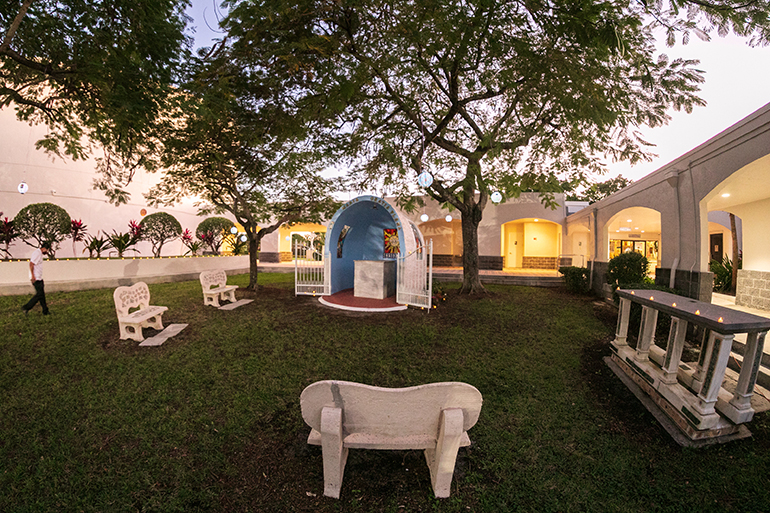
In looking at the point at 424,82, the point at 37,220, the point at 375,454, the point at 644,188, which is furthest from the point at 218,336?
the point at 644,188

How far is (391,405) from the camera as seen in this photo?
7.49 feet

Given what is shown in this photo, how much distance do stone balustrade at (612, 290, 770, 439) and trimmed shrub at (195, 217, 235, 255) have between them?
711 inches

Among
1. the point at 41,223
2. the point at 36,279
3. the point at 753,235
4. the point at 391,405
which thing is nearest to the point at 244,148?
the point at 36,279

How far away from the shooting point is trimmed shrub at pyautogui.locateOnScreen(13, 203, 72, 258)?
30.5ft

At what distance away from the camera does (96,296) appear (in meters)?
8.24

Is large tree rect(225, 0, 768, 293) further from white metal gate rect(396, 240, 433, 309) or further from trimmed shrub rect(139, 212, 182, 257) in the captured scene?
trimmed shrub rect(139, 212, 182, 257)

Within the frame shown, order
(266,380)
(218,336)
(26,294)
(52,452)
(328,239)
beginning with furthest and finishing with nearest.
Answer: (328,239), (26,294), (218,336), (266,380), (52,452)

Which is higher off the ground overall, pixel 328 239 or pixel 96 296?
pixel 328 239

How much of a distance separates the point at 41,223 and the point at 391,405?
42.7 feet

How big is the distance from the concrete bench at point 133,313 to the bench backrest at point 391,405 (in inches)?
185

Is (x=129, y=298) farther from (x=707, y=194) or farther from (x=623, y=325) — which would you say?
(x=707, y=194)

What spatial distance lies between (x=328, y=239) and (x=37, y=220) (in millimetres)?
9010

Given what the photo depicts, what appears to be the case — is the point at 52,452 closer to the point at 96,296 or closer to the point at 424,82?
the point at 96,296

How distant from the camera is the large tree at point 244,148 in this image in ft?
16.1
